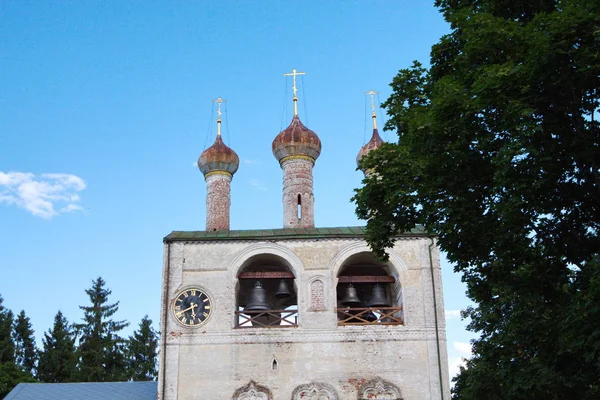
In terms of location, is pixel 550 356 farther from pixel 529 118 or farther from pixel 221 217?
pixel 221 217

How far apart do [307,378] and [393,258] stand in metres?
3.30

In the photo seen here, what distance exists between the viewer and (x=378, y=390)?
14.7 meters

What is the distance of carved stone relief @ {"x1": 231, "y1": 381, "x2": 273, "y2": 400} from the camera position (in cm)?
1469

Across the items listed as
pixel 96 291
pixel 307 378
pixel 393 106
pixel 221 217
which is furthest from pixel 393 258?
pixel 96 291

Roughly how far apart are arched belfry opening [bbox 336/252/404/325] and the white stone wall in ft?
0.94

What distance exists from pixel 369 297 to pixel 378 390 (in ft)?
7.78

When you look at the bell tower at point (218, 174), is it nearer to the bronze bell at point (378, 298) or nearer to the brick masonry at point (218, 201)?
the brick masonry at point (218, 201)

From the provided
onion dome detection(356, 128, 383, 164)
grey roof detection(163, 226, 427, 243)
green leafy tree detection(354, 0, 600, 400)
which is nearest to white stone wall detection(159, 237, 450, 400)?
grey roof detection(163, 226, 427, 243)

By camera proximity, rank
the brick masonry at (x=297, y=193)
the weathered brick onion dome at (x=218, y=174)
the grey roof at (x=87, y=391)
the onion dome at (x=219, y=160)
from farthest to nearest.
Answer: the onion dome at (x=219, y=160)
the weathered brick onion dome at (x=218, y=174)
the brick masonry at (x=297, y=193)
the grey roof at (x=87, y=391)

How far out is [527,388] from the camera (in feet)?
28.7

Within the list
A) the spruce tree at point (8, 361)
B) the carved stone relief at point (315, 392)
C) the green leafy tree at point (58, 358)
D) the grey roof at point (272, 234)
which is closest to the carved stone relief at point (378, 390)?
the carved stone relief at point (315, 392)

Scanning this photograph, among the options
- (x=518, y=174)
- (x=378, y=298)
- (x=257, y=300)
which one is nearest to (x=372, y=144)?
(x=378, y=298)

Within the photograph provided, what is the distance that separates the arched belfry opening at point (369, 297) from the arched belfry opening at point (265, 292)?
1.14 metres

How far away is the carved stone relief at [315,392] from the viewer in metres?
14.7
